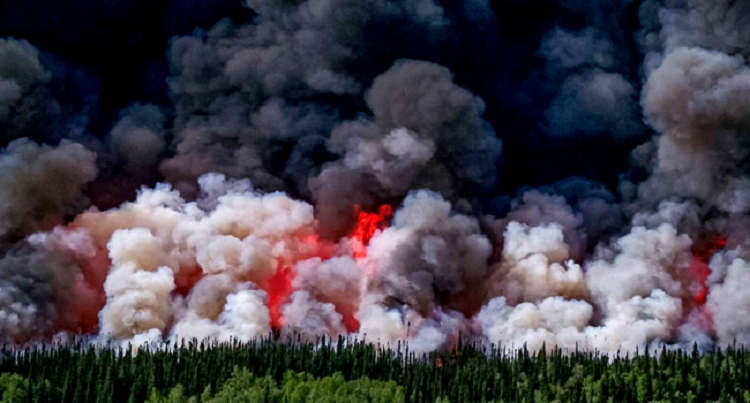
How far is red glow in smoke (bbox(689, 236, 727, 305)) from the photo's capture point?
8794 cm

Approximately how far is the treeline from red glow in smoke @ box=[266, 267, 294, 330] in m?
8.44

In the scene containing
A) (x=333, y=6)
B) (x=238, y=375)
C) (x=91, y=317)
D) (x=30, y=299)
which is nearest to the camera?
(x=238, y=375)

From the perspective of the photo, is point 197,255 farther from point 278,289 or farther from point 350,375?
point 350,375

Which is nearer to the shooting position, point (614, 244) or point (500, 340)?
point (500, 340)

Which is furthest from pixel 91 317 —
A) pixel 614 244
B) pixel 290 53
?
pixel 614 244

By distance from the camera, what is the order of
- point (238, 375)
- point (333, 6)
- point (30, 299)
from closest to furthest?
1. point (238, 375)
2. point (30, 299)
3. point (333, 6)

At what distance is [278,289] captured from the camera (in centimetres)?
8875

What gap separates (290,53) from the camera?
92.9 m

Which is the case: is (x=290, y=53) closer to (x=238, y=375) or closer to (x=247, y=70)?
(x=247, y=70)

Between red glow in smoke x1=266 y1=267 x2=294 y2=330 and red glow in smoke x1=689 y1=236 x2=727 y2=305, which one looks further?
red glow in smoke x1=689 y1=236 x2=727 y2=305

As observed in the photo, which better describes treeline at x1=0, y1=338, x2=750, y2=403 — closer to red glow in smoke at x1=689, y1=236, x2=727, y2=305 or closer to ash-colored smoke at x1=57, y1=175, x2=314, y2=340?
ash-colored smoke at x1=57, y1=175, x2=314, y2=340

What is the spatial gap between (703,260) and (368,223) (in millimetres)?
25836

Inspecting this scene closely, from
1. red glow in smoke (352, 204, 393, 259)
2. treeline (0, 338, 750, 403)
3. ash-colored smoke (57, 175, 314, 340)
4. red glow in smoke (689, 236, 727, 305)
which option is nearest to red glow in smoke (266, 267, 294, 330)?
ash-colored smoke (57, 175, 314, 340)

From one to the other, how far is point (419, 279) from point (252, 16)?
91.0ft
